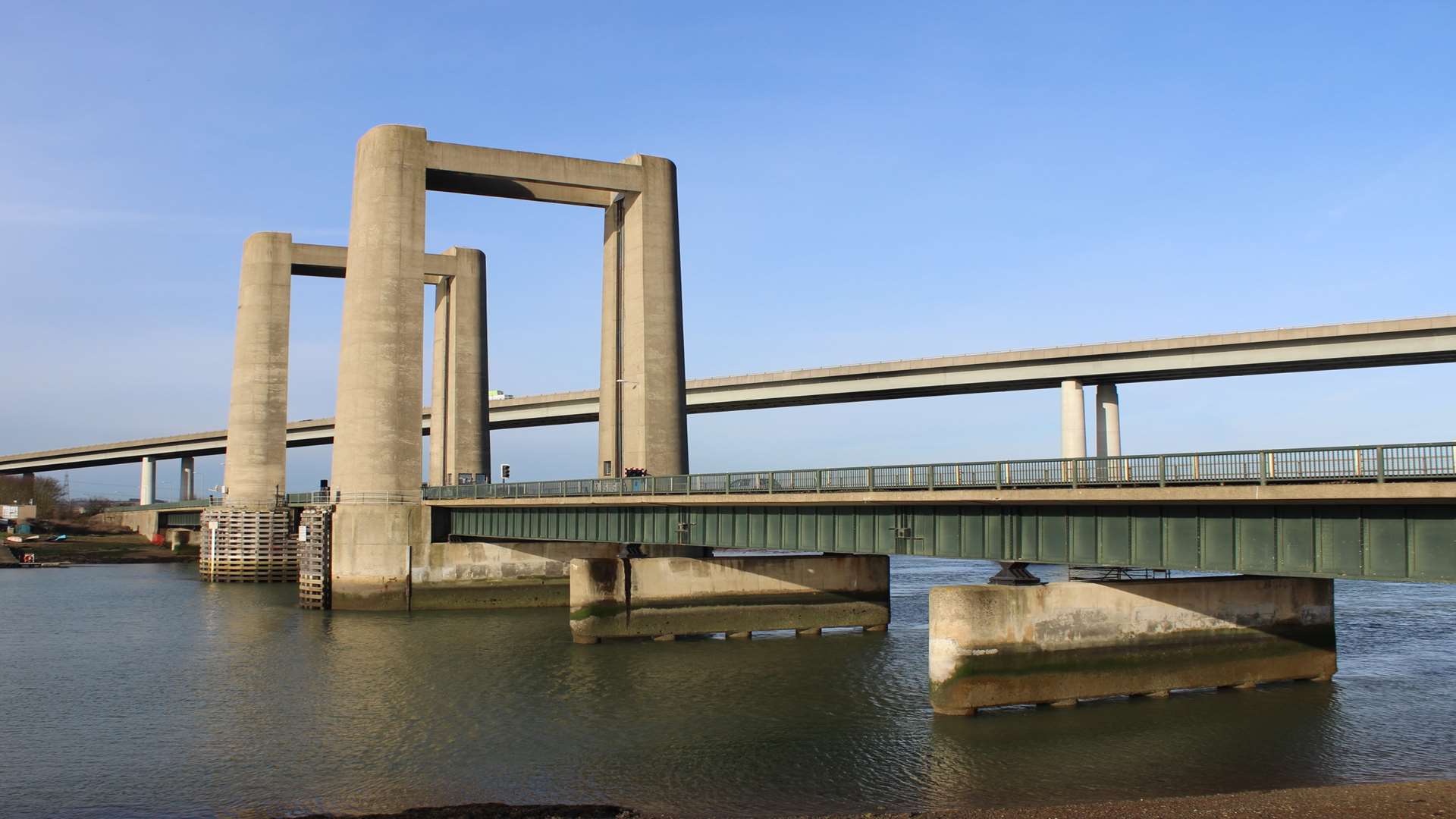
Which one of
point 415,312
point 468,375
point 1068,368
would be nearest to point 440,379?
point 468,375

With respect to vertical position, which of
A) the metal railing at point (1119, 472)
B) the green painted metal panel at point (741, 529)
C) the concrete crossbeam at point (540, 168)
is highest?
the concrete crossbeam at point (540, 168)

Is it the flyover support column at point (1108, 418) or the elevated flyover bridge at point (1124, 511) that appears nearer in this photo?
the elevated flyover bridge at point (1124, 511)

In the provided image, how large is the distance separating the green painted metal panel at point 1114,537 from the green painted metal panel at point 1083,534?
16 cm

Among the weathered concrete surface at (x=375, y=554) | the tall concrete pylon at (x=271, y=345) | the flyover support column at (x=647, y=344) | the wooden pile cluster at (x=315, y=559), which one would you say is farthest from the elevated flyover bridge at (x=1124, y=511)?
the tall concrete pylon at (x=271, y=345)

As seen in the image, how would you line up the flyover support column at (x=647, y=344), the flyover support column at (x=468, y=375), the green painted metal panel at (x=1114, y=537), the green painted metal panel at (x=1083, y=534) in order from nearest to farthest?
the green painted metal panel at (x=1114, y=537) → the green painted metal panel at (x=1083, y=534) → the flyover support column at (x=647, y=344) → the flyover support column at (x=468, y=375)

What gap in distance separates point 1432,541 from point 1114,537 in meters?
7.80

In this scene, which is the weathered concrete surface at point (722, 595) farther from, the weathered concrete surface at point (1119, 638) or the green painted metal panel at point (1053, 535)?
the weathered concrete surface at point (1119, 638)

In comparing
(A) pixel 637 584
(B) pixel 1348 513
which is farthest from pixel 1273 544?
(A) pixel 637 584

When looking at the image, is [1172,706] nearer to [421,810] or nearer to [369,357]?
[421,810]

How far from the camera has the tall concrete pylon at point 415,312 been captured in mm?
67125

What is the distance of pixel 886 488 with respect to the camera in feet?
128

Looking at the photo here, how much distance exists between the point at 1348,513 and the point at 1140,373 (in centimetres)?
6583

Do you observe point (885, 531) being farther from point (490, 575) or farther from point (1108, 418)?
point (1108, 418)

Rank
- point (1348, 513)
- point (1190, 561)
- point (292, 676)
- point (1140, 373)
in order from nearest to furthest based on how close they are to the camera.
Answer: point (1348, 513) → point (1190, 561) → point (292, 676) → point (1140, 373)
